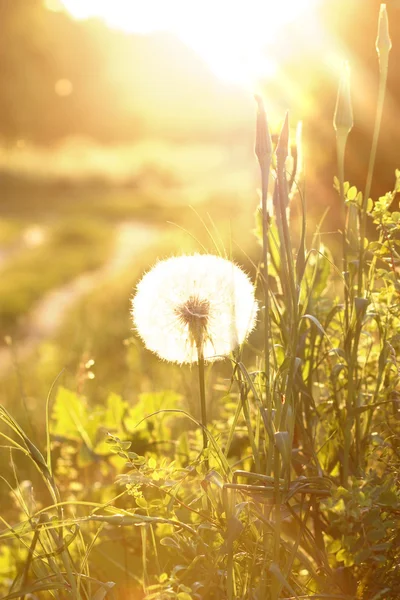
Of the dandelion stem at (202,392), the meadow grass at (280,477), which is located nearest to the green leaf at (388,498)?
the meadow grass at (280,477)

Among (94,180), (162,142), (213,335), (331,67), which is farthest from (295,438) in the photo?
(162,142)

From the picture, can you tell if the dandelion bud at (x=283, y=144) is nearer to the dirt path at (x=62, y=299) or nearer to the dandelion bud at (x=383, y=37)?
the dandelion bud at (x=383, y=37)

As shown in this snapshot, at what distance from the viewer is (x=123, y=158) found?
2895 cm

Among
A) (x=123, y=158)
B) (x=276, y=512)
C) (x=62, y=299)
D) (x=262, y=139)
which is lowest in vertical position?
(x=276, y=512)

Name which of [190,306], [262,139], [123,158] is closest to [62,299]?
[190,306]

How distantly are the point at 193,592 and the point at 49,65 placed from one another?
3104 cm

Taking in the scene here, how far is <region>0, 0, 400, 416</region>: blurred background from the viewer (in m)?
5.00

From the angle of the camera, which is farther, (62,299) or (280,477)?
(62,299)

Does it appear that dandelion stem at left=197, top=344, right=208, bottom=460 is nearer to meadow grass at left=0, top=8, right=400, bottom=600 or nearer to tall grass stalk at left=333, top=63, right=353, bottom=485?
meadow grass at left=0, top=8, right=400, bottom=600

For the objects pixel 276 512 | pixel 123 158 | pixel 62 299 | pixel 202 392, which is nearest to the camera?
pixel 276 512

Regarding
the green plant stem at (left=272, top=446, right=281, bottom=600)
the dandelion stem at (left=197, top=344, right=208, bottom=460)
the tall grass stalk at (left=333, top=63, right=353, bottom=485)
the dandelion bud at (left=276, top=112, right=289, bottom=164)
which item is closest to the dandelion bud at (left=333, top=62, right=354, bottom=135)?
the tall grass stalk at (left=333, top=63, right=353, bottom=485)

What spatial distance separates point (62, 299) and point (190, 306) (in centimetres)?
826

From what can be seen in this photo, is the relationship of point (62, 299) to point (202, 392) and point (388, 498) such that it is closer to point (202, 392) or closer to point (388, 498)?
point (202, 392)

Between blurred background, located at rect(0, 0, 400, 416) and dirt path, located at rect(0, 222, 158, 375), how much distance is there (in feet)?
0.10
